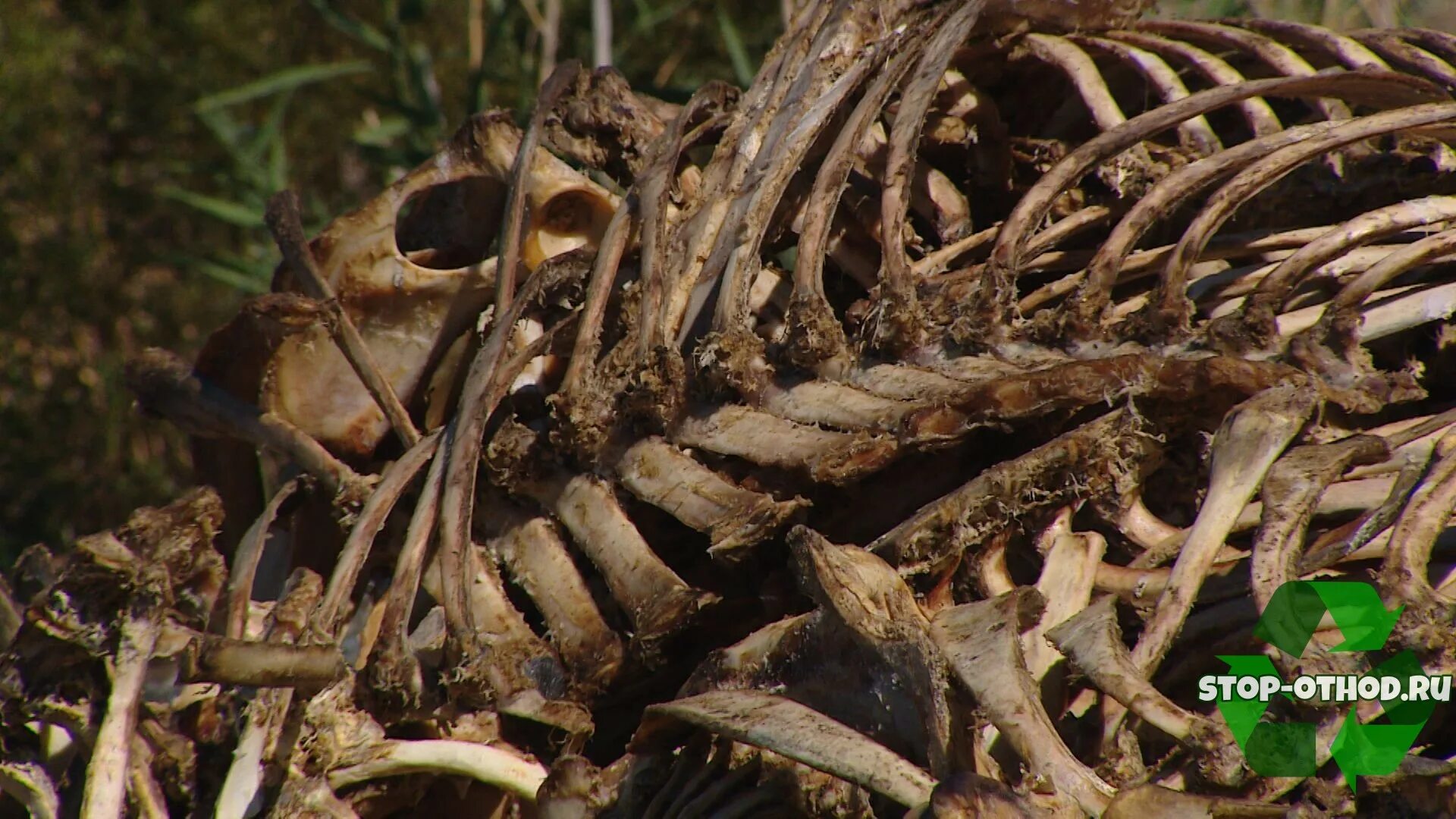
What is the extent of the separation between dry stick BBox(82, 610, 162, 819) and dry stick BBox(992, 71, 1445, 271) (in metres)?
0.70

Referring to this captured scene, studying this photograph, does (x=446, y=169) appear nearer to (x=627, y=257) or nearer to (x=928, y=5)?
(x=627, y=257)

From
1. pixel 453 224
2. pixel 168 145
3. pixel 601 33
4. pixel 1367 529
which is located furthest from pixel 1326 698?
pixel 168 145

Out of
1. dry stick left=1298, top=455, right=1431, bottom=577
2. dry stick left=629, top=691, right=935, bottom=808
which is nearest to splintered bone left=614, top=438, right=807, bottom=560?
dry stick left=629, top=691, right=935, bottom=808

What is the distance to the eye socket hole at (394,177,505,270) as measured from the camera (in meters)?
1.22

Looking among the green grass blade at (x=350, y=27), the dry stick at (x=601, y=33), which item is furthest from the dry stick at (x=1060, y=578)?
the green grass blade at (x=350, y=27)

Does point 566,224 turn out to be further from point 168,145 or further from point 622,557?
point 168,145

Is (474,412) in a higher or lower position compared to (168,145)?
lower

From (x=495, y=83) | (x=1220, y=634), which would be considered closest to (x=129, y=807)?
(x=1220, y=634)

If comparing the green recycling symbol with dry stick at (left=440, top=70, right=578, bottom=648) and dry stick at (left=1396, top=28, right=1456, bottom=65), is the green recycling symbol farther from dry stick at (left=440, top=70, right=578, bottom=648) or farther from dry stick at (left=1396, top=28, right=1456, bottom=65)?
dry stick at (left=1396, top=28, right=1456, bottom=65)

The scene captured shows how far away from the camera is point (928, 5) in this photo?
125 centimetres

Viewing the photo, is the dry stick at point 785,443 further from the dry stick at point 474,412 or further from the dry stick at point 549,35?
the dry stick at point 549,35

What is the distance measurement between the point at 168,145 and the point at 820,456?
11.2 feet

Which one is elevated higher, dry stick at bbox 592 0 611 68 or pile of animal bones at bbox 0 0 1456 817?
dry stick at bbox 592 0 611 68

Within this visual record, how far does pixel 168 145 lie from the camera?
378cm
